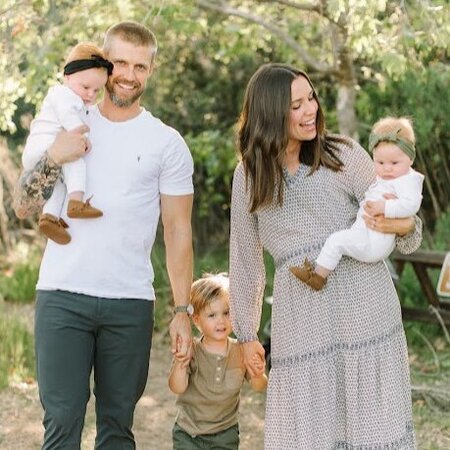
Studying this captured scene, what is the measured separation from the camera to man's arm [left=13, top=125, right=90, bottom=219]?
339 cm

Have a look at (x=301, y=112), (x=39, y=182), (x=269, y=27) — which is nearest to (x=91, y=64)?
(x=39, y=182)

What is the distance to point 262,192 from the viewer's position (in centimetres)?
349

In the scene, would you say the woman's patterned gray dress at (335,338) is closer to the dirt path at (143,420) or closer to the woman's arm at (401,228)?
the woman's arm at (401,228)

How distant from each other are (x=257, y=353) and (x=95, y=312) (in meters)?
0.64

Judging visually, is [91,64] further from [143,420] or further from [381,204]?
[143,420]

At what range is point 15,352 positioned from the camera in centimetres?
662

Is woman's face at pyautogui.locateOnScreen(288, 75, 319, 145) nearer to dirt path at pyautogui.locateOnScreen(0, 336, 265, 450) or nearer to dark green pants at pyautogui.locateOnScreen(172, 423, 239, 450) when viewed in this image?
dark green pants at pyautogui.locateOnScreen(172, 423, 239, 450)

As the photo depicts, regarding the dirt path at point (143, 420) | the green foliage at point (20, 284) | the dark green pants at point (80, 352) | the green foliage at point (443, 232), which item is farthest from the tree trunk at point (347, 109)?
the dark green pants at point (80, 352)

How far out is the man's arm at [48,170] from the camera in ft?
11.1

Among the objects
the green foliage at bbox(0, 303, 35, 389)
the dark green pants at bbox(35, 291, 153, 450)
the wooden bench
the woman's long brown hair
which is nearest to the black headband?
the woman's long brown hair

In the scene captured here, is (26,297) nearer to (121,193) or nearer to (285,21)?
(285,21)

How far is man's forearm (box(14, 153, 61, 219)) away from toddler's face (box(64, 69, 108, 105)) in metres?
0.26

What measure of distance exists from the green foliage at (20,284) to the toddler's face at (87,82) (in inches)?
208

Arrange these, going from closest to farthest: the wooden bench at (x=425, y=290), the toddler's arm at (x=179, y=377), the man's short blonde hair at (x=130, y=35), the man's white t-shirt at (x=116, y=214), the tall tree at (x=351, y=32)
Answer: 1. the man's white t-shirt at (x=116, y=214)
2. the man's short blonde hair at (x=130, y=35)
3. the toddler's arm at (x=179, y=377)
4. the tall tree at (x=351, y=32)
5. the wooden bench at (x=425, y=290)
